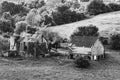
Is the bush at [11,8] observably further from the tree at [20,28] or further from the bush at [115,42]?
the bush at [115,42]

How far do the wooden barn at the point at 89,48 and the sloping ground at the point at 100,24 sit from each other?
66.2 feet

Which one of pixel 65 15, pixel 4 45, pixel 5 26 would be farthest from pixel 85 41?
pixel 65 15

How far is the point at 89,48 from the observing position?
51.0 meters

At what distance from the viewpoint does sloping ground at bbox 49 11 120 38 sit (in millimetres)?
77488

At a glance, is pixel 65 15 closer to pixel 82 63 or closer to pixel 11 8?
pixel 11 8

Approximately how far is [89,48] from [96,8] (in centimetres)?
5827

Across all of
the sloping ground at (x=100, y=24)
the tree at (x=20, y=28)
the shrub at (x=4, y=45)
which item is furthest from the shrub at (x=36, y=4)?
the shrub at (x=4, y=45)

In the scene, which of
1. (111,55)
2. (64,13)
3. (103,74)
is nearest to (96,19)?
(64,13)

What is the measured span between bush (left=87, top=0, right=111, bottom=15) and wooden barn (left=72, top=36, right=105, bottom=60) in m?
53.4

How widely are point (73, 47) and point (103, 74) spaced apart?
14.8 metres

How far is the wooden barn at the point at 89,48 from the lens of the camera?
5001cm

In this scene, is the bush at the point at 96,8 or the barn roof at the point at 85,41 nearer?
the barn roof at the point at 85,41

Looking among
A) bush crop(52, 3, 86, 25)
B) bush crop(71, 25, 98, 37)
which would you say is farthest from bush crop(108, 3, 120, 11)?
bush crop(71, 25, 98, 37)

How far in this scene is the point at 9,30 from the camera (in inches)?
3076
